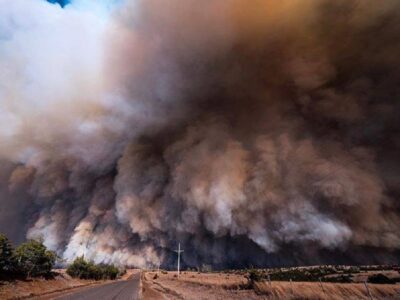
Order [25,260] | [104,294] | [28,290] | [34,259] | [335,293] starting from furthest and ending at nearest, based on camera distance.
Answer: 1. [34,259]
2. [25,260]
3. [28,290]
4. [104,294]
5. [335,293]

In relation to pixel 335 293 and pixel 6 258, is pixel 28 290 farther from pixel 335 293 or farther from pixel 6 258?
pixel 335 293

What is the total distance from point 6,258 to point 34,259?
8160 mm

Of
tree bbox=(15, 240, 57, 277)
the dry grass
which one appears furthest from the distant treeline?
the dry grass

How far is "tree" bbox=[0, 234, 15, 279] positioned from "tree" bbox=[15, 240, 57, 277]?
1.64 meters

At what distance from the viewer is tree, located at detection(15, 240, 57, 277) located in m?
39.4

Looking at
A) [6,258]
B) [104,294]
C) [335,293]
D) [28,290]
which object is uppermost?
[6,258]

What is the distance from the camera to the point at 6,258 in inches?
1389

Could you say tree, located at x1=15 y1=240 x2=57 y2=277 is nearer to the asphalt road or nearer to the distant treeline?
the distant treeline

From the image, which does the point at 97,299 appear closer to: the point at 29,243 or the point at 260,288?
the point at 260,288

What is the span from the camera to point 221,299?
22.0 metres

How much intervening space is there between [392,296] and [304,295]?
21.7 ft

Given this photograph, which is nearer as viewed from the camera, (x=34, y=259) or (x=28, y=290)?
(x=28, y=290)

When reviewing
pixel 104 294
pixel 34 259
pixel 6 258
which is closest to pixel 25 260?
pixel 34 259

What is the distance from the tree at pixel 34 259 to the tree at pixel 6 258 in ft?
5.39
